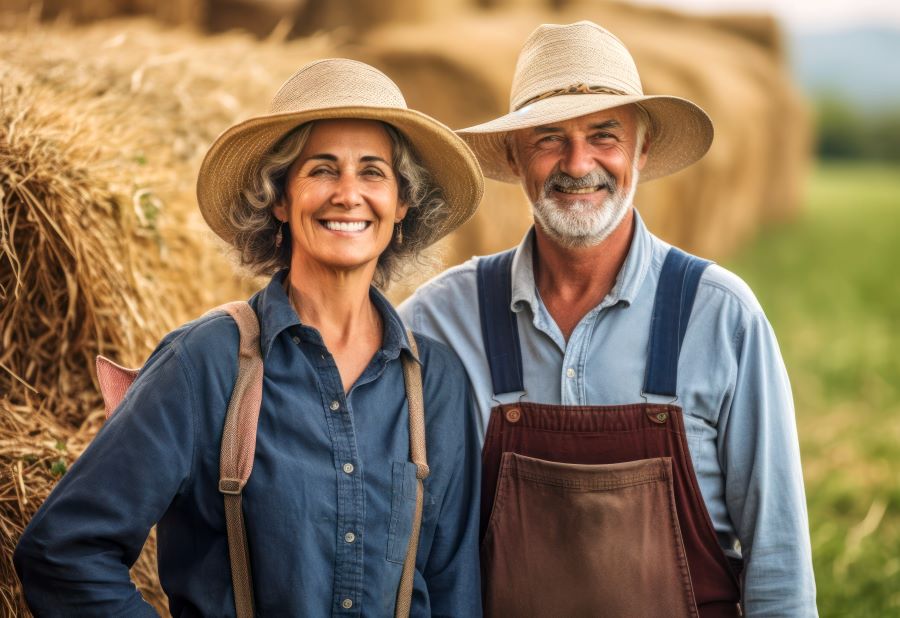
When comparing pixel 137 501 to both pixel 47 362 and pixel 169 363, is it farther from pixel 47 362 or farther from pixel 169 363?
pixel 47 362

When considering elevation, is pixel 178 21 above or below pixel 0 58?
above

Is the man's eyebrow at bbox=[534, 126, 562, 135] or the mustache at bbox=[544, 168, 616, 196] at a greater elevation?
the man's eyebrow at bbox=[534, 126, 562, 135]

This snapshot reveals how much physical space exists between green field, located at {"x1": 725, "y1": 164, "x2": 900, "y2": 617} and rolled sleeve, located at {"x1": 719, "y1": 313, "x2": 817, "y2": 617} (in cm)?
178

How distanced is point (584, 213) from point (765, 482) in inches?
34.3

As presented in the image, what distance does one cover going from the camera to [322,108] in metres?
2.44

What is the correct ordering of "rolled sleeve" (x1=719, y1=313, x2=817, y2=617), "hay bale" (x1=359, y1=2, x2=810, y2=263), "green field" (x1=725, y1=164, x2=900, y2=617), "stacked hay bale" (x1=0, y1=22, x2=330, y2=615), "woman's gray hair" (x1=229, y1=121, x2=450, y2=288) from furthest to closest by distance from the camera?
"hay bale" (x1=359, y1=2, x2=810, y2=263), "green field" (x1=725, y1=164, x2=900, y2=617), "stacked hay bale" (x1=0, y1=22, x2=330, y2=615), "rolled sleeve" (x1=719, y1=313, x2=817, y2=617), "woman's gray hair" (x1=229, y1=121, x2=450, y2=288)

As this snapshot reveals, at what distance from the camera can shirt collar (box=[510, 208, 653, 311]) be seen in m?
2.92

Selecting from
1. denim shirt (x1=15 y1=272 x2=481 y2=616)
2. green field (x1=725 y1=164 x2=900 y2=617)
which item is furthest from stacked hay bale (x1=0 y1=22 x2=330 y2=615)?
green field (x1=725 y1=164 x2=900 y2=617)

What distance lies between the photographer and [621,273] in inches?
116

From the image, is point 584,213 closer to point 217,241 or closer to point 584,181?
point 584,181

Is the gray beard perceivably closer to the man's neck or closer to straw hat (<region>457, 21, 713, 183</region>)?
the man's neck

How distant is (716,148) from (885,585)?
233 inches

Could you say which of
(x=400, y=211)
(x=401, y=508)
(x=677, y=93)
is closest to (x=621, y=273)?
(x=400, y=211)

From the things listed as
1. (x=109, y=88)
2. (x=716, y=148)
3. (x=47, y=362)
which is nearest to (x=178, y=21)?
(x=109, y=88)
